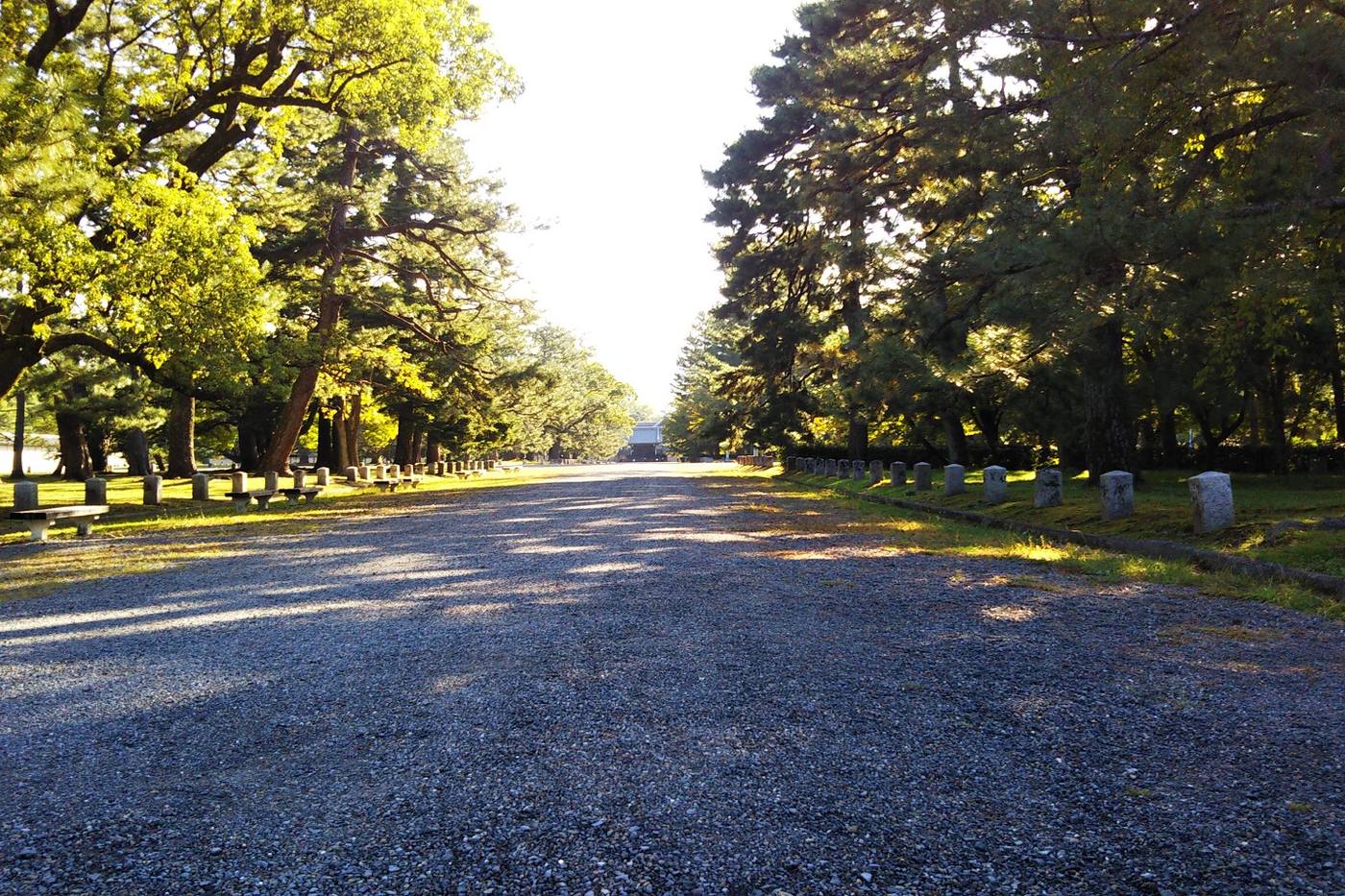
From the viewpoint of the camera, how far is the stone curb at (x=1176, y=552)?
7.88 meters

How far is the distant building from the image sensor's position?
14938 centimetres

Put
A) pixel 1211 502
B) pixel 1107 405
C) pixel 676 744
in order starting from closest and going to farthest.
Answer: pixel 676 744 → pixel 1211 502 → pixel 1107 405

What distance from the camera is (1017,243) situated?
36.8ft

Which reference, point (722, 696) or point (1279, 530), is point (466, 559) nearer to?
point (722, 696)

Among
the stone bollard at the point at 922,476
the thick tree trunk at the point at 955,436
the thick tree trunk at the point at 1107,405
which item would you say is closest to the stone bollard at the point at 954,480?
the stone bollard at the point at 922,476

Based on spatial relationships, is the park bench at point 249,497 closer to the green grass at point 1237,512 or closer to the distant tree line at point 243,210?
the distant tree line at point 243,210

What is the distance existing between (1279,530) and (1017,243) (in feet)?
14.5

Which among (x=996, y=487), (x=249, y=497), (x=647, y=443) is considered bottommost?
(x=996, y=487)

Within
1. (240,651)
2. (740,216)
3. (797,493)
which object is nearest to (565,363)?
(740,216)

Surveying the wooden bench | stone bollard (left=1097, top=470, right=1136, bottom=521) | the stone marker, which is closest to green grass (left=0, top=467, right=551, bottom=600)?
the wooden bench

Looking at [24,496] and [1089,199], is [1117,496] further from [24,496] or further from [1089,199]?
[24,496]

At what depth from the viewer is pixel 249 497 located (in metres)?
21.8

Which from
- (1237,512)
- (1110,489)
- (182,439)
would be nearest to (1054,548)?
(1110,489)

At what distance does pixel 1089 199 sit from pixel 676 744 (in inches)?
369
